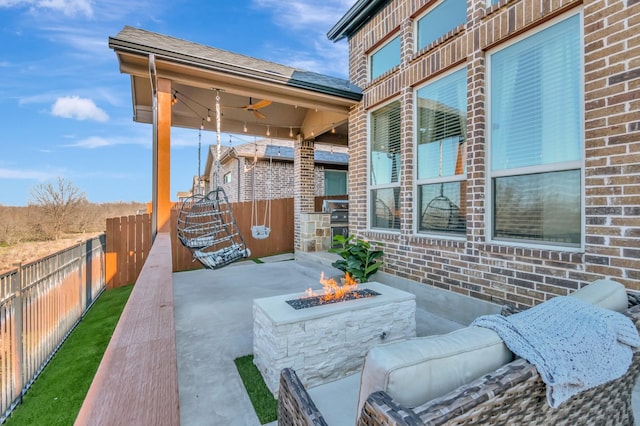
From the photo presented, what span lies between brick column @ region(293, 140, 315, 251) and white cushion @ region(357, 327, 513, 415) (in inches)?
269

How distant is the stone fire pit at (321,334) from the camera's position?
2.43 meters

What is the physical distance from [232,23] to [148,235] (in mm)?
7626

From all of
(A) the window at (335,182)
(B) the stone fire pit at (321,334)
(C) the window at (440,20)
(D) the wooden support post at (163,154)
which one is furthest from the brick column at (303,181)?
(B) the stone fire pit at (321,334)

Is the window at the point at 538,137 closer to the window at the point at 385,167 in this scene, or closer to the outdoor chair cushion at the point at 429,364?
the window at the point at 385,167

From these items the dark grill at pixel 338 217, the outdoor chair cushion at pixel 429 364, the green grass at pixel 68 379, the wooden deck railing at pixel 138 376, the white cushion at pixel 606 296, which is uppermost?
the dark grill at pixel 338 217

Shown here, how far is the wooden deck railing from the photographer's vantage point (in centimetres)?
67

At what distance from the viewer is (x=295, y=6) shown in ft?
29.6

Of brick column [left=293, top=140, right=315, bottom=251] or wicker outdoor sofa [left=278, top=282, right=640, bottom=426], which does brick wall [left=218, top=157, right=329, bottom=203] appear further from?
wicker outdoor sofa [left=278, top=282, right=640, bottom=426]

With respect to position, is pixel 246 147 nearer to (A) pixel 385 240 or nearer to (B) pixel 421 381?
(A) pixel 385 240

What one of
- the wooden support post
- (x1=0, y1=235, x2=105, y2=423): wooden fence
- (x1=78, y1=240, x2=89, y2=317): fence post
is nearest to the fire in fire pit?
the wooden support post

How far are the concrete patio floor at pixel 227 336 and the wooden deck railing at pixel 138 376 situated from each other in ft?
4.33

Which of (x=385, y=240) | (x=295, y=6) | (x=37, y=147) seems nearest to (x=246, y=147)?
(x=295, y=6)

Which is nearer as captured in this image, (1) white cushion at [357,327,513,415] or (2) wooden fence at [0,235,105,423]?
(1) white cushion at [357,327,513,415]

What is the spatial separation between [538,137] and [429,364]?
2953 millimetres
